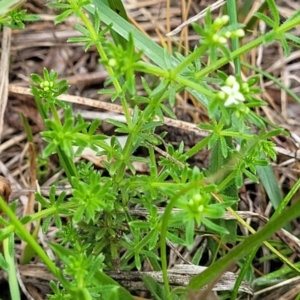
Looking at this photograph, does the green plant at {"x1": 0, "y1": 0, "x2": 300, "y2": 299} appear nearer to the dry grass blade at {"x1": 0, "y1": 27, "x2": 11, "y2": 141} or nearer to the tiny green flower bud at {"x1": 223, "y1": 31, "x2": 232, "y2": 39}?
the tiny green flower bud at {"x1": 223, "y1": 31, "x2": 232, "y2": 39}

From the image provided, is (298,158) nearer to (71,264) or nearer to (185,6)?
(185,6)

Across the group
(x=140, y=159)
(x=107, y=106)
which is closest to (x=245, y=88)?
(x=140, y=159)

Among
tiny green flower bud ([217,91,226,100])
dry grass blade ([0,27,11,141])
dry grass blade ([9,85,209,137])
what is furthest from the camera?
dry grass blade ([0,27,11,141])

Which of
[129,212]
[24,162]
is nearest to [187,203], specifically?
[129,212]

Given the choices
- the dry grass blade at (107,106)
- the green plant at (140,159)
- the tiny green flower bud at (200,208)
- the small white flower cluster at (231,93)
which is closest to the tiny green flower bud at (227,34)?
the green plant at (140,159)

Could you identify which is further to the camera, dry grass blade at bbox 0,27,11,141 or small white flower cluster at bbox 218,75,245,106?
dry grass blade at bbox 0,27,11,141

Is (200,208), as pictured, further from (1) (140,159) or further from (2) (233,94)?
(1) (140,159)

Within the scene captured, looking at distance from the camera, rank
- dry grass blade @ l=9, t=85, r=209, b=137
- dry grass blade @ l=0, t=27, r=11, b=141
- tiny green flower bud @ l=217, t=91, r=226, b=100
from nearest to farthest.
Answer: tiny green flower bud @ l=217, t=91, r=226, b=100 → dry grass blade @ l=9, t=85, r=209, b=137 → dry grass blade @ l=0, t=27, r=11, b=141

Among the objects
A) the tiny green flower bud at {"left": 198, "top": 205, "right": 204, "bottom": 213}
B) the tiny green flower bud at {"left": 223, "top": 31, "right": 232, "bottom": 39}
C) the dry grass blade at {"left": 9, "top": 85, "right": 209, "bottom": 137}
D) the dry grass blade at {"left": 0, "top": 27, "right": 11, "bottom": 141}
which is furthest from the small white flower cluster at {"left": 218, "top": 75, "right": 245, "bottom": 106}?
the dry grass blade at {"left": 0, "top": 27, "right": 11, "bottom": 141}
